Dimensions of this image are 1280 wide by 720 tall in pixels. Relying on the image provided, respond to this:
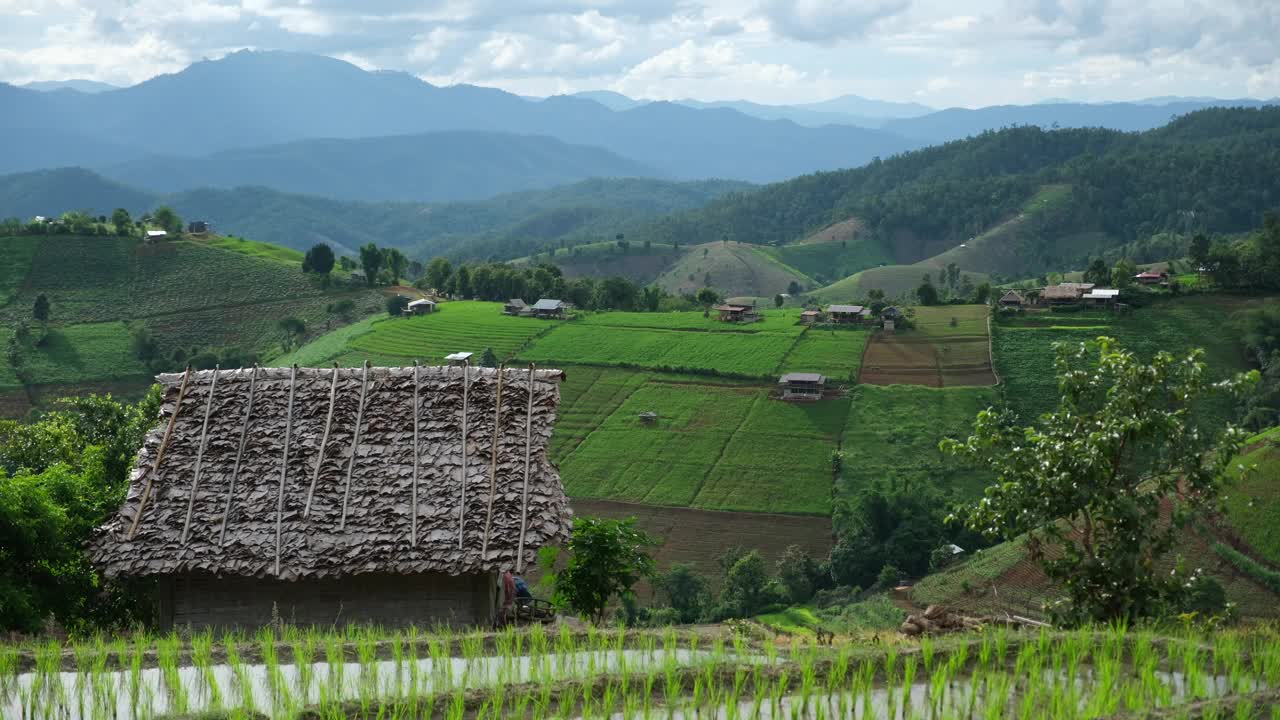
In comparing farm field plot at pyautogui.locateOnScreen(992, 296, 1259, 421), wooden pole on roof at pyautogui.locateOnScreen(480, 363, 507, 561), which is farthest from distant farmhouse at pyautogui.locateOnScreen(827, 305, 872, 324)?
wooden pole on roof at pyautogui.locateOnScreen(480, 363, 507, 561)

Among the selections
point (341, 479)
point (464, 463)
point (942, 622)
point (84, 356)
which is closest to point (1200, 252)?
point (942, 622)

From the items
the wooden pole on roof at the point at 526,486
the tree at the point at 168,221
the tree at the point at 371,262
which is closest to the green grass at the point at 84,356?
the tree at the point at 371,262

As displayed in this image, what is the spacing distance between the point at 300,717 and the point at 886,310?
7026 cm

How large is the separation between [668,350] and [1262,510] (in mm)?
39406

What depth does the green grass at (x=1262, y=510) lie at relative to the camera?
3753cm

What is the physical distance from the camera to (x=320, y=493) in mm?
14070

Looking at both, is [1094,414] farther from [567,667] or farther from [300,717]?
[300,717]

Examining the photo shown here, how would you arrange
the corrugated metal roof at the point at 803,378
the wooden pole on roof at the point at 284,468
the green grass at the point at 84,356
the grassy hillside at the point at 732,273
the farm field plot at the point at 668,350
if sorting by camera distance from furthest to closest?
the grassy hillside at the point at 732,273 → the green grass at the point at 84,356 → the farm field plot at the point at 668,350 → the corrugated metal roof at the point at 803,378 → the wooden pole on roof at the point at 284,468

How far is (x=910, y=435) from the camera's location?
191 feet

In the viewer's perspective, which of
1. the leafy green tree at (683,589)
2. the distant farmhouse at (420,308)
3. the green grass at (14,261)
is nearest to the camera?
the leafy green tree at (683,589)

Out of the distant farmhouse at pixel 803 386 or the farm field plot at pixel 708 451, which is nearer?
the farm field plot at pixel 708 451

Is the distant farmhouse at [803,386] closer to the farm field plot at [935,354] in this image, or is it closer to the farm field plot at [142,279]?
the farm field plot at [935,354]

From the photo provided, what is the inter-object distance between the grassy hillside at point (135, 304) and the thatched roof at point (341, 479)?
222ft

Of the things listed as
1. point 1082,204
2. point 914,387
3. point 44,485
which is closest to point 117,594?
point 44,485
